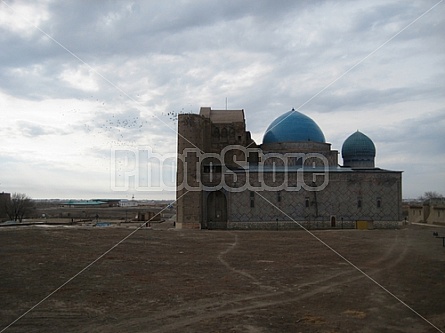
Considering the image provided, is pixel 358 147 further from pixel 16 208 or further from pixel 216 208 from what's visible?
pixel 16 208

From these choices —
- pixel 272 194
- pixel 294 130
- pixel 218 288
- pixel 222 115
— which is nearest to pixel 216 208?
pixel 272 194

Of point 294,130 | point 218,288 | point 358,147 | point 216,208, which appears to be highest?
point 294,130

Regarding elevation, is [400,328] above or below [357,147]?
below

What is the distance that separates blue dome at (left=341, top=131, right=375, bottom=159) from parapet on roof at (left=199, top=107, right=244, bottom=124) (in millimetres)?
12388

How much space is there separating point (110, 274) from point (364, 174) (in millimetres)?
30577

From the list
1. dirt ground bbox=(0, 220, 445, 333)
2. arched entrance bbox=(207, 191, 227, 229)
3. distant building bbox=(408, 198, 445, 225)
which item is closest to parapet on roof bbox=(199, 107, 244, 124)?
arched entrance bbox=(207, 191, 227, 229)

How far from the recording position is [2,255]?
63.8 feet

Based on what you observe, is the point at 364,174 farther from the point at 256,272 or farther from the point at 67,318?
the point at 67,318

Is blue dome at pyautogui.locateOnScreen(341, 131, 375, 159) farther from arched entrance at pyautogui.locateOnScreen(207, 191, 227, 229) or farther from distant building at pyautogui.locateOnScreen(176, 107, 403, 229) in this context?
arched entrance at pyautogui.locateOnScreen(207, 191, 227, 229)

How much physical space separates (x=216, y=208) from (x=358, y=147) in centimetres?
1804

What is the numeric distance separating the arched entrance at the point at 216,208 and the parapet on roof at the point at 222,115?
9570mm

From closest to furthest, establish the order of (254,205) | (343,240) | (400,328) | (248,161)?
(400,328), (343,240), (254,205), (248,161)

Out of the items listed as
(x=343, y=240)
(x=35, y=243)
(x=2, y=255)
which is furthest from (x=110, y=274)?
(x=343, y=240)

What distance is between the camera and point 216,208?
133 feet
